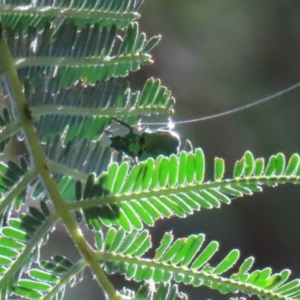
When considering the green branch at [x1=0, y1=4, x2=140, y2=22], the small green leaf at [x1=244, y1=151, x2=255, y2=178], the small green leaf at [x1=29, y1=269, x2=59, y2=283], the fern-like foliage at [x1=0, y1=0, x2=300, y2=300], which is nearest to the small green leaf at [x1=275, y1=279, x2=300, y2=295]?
the fern-like foliage at [x1=0, y1=0, x2=300, y2=300]

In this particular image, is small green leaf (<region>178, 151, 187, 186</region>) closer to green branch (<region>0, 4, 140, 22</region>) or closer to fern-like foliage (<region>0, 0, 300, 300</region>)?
fern-like foliage (<region>0, 0, 300, 300</region>)

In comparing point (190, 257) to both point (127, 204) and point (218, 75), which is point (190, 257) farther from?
point (218, 75)

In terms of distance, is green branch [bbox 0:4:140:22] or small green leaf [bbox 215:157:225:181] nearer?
small green leaf [bbox 215:157:225:181]

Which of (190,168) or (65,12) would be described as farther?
(65,12)

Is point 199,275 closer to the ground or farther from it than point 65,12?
closer to the ground

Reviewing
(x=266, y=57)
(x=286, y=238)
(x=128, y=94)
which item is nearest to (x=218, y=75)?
(x=266, y=57)

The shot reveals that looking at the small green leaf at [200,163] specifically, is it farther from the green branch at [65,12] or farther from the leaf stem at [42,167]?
the green branch at [65,12]

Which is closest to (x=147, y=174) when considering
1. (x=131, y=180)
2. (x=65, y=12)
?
(x=131, y=180)

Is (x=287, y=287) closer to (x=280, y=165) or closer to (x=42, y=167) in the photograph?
(x=280, y=165)
